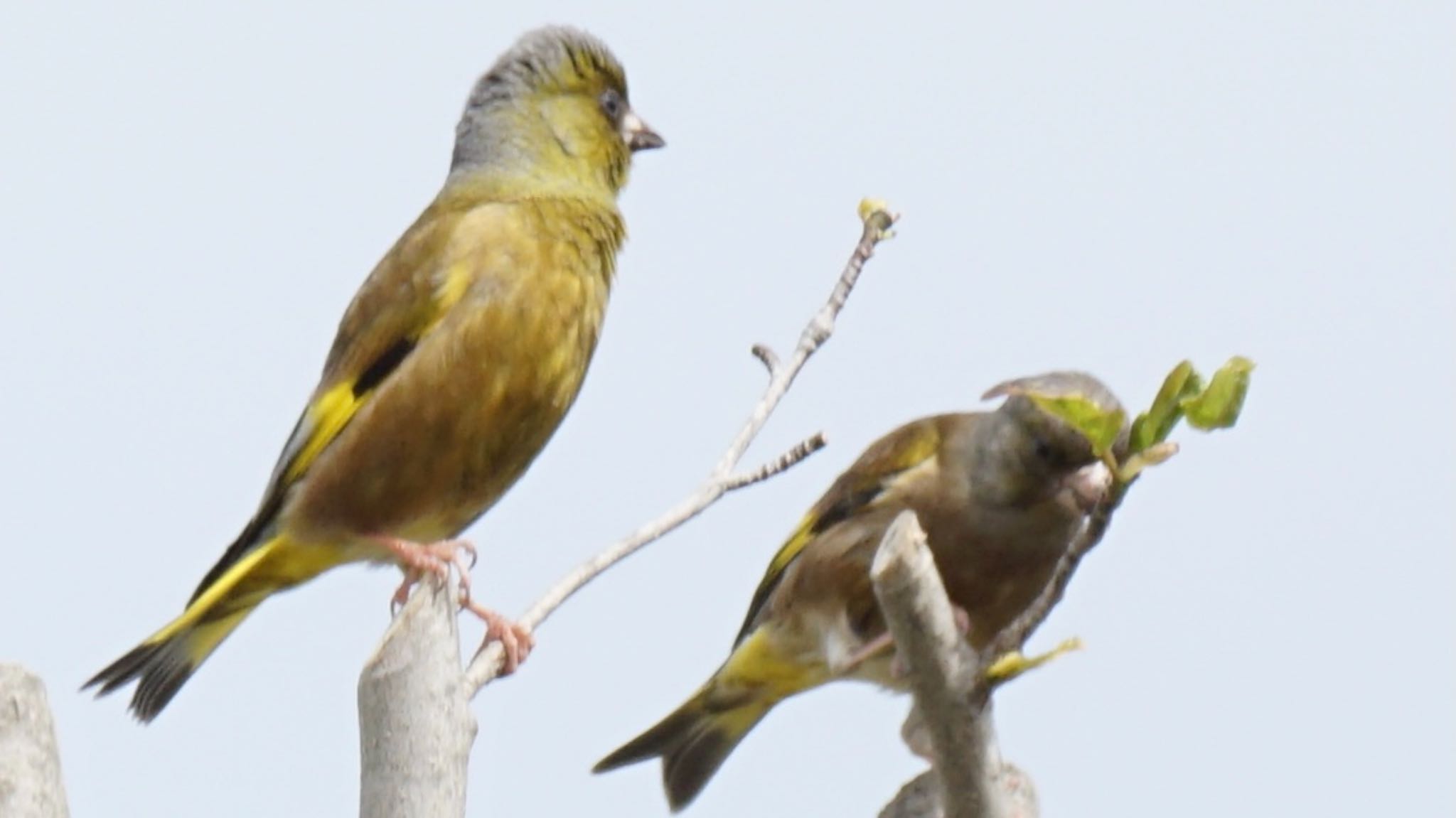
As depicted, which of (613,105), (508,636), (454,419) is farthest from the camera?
(613,105)

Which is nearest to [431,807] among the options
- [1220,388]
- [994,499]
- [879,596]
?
[879,596]

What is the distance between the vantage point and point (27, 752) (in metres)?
3.09

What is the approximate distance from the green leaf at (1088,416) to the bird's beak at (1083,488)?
0.09m

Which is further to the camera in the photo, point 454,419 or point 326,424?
point 326,424

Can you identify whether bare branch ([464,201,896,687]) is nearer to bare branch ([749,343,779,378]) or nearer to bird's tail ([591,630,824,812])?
bare branch ([749,343,779,378])

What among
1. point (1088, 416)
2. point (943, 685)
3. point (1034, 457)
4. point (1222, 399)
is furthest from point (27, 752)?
point (1034, 457)

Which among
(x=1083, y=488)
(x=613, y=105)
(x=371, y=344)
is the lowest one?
(x=1083, y=488)

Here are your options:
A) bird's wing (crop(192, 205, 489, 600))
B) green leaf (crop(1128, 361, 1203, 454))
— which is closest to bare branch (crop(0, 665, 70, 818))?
green leaf (crop(1128, 361, 1203, 454))

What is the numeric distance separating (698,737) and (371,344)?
139cm

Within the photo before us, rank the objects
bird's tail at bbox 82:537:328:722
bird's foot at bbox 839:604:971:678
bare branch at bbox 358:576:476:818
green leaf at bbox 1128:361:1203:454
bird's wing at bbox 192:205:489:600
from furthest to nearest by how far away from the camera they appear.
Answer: bird's wing at bbox 192:205:489:600 < bird's tail at bbox 82:537:328:722 < bird's foot at bbox 839:604:971:678 < green leaf at bbox 1128:361:1203:454 < bare branch at bbox 358:576:476:818

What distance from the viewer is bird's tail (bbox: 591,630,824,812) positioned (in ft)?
18.9

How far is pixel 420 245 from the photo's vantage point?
6.12m

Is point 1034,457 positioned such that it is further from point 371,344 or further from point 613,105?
point 613,105

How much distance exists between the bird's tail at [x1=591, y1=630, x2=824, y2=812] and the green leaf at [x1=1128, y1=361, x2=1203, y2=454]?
2.70 m
